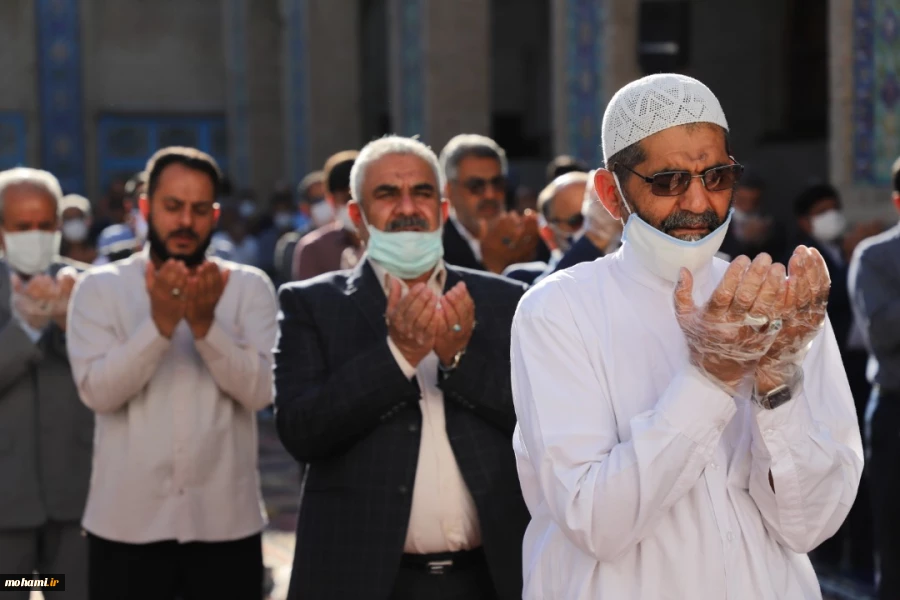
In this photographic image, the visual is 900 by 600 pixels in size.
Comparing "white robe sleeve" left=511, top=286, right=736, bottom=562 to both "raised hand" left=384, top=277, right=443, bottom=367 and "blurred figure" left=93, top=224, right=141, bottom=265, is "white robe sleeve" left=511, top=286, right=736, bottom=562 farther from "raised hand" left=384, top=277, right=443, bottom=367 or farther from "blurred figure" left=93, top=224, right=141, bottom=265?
"blurred figure" left=93, top=224, right=141, bottom=265

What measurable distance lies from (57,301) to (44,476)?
0.58m

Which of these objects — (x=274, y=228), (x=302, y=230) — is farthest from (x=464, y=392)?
(x=274, y=228)

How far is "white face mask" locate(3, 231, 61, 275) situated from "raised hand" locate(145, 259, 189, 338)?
40.0 inches

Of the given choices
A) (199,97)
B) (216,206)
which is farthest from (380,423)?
(199,97)

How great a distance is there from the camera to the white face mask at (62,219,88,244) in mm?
9906

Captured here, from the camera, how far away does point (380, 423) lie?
134 inches

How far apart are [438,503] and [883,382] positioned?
8.67 feet

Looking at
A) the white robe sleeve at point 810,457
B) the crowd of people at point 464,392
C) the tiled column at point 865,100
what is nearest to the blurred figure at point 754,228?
the tiled column at point 865,100

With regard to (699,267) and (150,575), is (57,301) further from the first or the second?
(699,267)

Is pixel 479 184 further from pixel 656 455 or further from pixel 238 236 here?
pixel 238 236

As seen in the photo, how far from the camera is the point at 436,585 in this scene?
3400mm

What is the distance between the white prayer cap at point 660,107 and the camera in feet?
8.30

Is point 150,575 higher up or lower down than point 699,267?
lower down

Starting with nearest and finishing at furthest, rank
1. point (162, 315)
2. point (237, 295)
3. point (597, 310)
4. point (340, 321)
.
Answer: point (597, 310) → point (340, 321) → point (162, 315) → point (237, 295)
